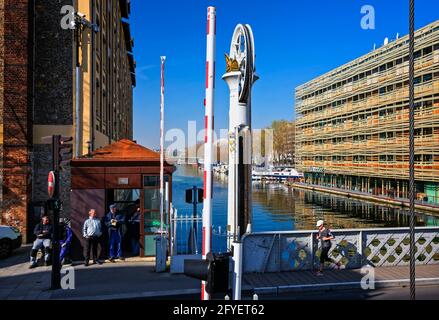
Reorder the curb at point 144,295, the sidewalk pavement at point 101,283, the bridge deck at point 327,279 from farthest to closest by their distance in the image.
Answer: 1. the bridge deck at point 327,279
2. the sidewalk pavement at point 101,283
3. the curb at point 144,295

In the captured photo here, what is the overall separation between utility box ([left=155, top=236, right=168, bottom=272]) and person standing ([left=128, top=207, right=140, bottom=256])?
2.52m

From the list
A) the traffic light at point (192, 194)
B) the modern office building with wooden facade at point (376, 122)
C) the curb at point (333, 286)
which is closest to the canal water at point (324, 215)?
the modern office building with wooden facade at point (376, 122)

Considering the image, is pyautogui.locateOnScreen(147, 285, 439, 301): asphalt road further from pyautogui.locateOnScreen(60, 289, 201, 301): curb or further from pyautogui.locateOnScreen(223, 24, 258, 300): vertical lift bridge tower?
pyautogui.locateOnScreen(223, 24, 258, 300): vertical lift bridge tower

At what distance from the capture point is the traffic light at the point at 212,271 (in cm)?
460

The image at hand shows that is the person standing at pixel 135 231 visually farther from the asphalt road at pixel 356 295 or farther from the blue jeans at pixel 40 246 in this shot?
the asphalt road at pixel 356 295

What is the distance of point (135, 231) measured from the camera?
14.2m

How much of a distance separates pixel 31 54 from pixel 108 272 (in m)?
10.9

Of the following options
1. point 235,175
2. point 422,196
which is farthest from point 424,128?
point 235,175

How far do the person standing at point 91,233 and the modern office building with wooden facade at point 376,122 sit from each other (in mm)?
41829

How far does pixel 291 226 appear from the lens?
3953cm

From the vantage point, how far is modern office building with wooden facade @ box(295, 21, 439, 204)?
4619 cm

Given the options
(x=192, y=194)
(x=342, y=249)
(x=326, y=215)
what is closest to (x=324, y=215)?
(x=326, y=215)

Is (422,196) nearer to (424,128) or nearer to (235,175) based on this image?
(424,128)
